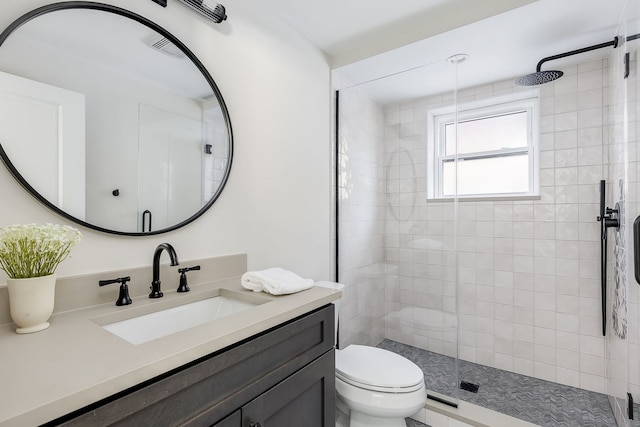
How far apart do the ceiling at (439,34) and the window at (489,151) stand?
0.88 feet

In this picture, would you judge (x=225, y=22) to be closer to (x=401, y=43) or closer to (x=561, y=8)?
(x=401, y=43)

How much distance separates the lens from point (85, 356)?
0.69m

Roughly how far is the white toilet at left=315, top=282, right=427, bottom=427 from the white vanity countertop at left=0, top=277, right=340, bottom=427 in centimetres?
72

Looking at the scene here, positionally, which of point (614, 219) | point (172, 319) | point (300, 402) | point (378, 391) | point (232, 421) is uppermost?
point (614, 219)

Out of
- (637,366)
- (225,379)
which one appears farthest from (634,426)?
(225,379)

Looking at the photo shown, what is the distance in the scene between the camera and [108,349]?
72cm

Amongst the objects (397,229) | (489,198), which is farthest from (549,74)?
(397,229)

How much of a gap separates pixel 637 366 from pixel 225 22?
2.35 meters

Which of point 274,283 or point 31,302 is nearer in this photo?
point 31,302

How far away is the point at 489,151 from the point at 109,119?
8.76ft

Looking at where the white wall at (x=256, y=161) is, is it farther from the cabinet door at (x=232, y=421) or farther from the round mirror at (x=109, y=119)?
the cabinet door at (x=232, y=421)

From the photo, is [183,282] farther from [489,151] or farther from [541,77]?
[489,151]

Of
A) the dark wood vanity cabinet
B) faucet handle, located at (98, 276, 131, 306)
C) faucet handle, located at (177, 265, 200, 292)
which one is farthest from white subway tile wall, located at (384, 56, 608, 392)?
faucet handle, located at (98, 276, 131, 306)

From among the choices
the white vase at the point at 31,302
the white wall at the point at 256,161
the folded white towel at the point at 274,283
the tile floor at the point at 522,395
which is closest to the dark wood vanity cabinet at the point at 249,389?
the folded white towel at the point at 274,283
